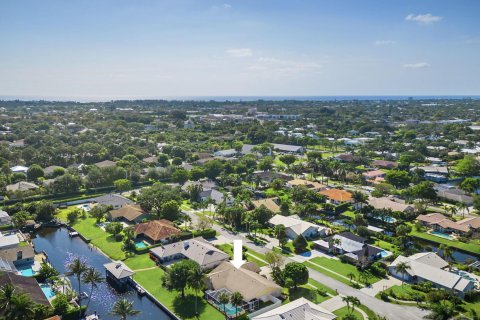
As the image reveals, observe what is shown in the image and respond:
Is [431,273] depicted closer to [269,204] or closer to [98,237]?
[269,204]

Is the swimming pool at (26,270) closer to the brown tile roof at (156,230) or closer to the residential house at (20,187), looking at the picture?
the brown tile roof at (156,230)

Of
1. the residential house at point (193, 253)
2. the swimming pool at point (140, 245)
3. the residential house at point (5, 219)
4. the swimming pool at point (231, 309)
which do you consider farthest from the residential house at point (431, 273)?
the residential house at point (5, 219)

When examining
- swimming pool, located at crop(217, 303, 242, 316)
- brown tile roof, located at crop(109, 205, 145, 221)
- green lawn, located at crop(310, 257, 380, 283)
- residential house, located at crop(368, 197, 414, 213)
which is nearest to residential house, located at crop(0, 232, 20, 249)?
brown tile roof, located at crop(109, 205, 145, 221)

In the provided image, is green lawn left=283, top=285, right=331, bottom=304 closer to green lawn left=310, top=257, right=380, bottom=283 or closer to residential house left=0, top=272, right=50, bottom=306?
green lawn left=310, top=257, right=380, bottom=283

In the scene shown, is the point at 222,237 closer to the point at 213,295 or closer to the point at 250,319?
the point at 213,295

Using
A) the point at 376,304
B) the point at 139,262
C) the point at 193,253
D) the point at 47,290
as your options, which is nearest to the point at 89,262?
the point at 139,262
